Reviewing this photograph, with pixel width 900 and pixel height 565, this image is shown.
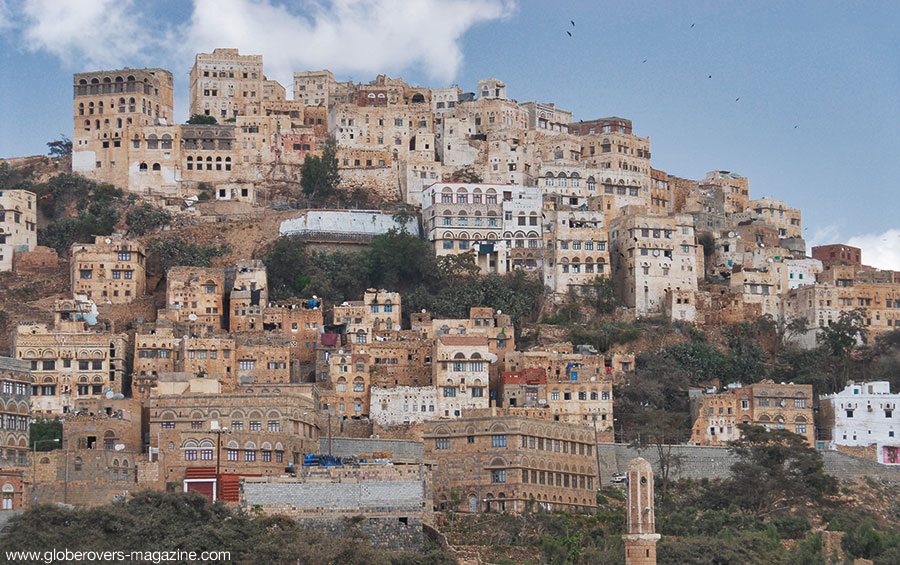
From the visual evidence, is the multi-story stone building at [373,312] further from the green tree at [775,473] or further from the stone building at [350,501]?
the stone building at [350,501]

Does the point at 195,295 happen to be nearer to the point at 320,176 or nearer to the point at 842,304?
the point at 320,176

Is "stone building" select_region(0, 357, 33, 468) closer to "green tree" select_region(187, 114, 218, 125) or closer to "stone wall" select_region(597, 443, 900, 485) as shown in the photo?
"stone wall" select_region(597, 443, 900, 485)

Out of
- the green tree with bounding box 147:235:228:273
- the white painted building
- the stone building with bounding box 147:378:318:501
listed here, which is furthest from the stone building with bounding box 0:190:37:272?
the white painted building

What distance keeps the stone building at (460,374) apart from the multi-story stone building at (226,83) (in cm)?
3366

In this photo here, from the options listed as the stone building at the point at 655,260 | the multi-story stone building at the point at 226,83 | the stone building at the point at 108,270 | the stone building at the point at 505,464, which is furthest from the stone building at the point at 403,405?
the multi-story stone building at the point at 226,83

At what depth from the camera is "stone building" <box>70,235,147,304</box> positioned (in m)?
85.2

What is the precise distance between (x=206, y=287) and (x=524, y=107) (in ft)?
102

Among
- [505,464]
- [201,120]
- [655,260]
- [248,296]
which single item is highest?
[201,120]

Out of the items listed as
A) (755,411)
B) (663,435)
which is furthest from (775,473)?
(755,411)

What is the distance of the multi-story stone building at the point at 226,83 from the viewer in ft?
349

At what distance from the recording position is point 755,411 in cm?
7838

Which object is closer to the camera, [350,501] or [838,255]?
[350,501]

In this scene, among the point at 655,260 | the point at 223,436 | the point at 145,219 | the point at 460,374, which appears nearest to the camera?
the point at 223,436

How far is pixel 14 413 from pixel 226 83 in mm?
50040
